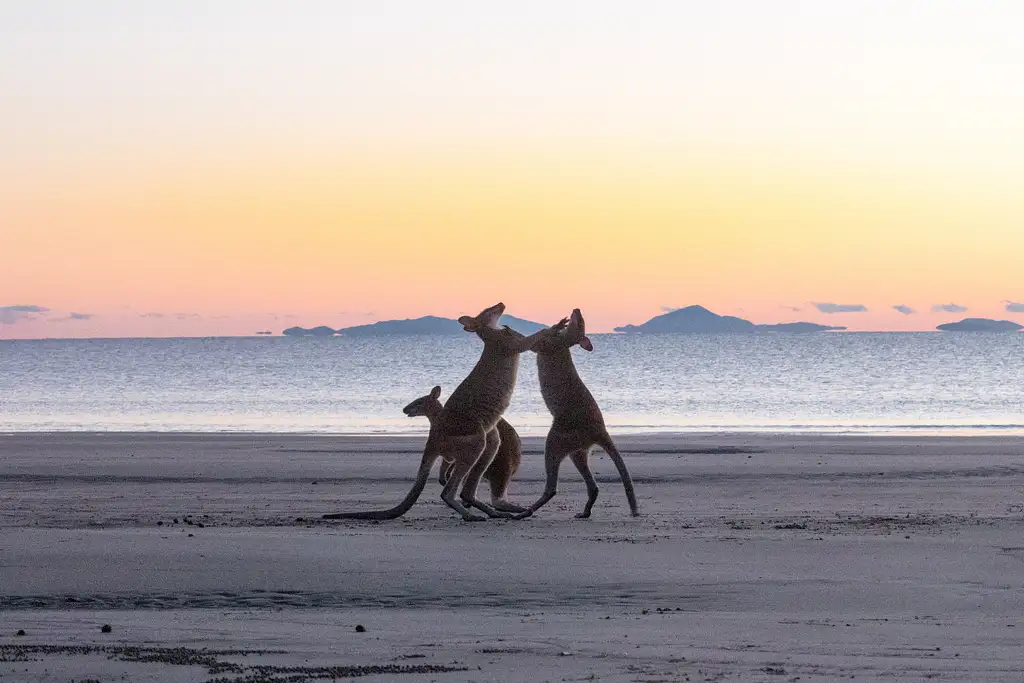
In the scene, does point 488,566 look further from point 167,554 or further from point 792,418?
point 792,418

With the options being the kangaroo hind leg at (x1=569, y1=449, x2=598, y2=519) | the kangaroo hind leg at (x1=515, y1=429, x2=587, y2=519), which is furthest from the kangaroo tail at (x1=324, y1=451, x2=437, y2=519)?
the kangaroo hind leg at (x1=569, y1=449, x2=598, y2=519)

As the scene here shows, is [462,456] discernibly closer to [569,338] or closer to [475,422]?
[475,422]

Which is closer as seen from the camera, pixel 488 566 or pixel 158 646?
pixel 158 646

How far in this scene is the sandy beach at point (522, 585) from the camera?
6.20m

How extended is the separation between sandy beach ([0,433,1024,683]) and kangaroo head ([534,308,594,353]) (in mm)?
1491

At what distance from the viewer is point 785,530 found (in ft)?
34.6

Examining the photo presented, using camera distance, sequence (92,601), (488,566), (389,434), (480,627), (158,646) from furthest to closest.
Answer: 1. (389,434)
2. (488,566)
3. (92,601)
4. (480,627)
5. (158,646)

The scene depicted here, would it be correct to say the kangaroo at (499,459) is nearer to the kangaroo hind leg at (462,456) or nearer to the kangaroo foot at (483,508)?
the kangaroo foot at (483,508)

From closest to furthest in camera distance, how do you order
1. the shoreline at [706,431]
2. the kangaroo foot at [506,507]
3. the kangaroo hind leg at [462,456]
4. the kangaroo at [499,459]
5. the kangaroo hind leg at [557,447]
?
the kangaroo hind leg at [462,456] < the kangaroo hind leg at [557,447] < the kangaroo foot at [506,507] < the kangaroo at [499,459] < the shoreline at [706,431]

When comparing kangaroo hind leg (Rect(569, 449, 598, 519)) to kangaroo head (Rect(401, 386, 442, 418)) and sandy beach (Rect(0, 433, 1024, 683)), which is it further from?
kangaroo head (Rect(401, 386, 442, 418))

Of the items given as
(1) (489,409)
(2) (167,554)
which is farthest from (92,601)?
(1) (489,409)

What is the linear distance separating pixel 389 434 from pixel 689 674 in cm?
1999

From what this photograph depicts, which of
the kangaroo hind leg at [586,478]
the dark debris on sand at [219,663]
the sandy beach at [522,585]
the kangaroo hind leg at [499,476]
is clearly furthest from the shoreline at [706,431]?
the dark debris on sand at [219,663]

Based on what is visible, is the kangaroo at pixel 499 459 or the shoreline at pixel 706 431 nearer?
the kangaroo at pixel 499 459
